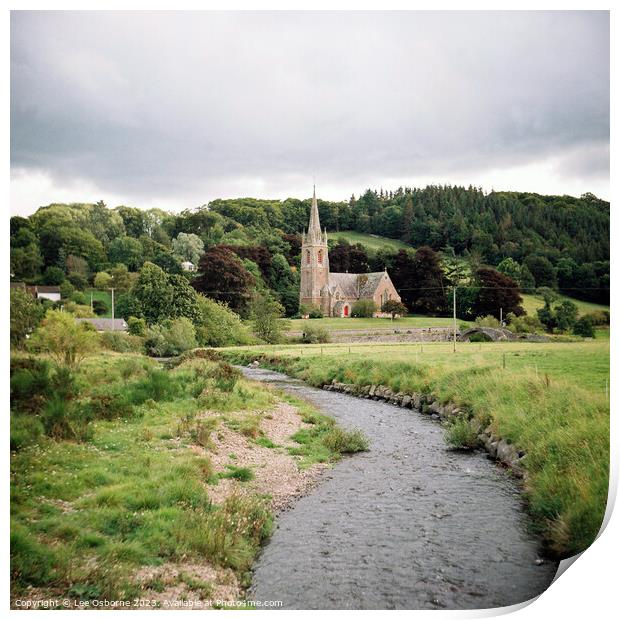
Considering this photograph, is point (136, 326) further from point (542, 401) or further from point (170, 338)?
point (542, 401)

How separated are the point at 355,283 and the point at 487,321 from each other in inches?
66.4

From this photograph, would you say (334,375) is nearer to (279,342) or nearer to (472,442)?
(472,442)

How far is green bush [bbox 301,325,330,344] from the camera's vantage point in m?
6.93

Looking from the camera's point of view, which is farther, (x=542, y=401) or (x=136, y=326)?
(x=542, y=401)

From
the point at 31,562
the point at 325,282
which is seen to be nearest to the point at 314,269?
the point at 325,282

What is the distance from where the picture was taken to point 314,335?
705cm

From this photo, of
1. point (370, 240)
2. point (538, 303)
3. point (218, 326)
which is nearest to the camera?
point (218, 326)

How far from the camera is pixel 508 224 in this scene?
6.27 metres

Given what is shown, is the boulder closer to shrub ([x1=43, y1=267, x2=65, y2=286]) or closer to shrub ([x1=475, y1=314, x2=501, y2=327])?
shrub ([x1=475, y1=314, x2=501, y2=327])

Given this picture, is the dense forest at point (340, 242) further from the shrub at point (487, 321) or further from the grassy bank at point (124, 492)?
the grassy bank at point (124, 492)

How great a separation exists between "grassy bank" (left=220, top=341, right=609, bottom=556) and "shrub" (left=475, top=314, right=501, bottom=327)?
33 centimetres

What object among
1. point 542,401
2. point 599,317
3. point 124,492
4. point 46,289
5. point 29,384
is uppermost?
point 46,289

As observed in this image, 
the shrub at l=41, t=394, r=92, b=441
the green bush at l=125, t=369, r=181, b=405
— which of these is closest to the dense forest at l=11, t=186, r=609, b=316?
the green bush at l=125, t=369, r=181, b=405
